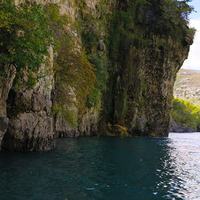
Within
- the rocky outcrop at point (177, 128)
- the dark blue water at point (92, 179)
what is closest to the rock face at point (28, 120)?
the dark blue water at point (92, 179)

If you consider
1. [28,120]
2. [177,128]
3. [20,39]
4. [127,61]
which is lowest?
[177,128]

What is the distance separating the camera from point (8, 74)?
13336 millimetres

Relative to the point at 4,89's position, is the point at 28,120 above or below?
below

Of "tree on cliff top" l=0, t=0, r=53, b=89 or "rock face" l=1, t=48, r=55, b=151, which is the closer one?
"tree on cliff top" l=0, t=0, r=53, b=89

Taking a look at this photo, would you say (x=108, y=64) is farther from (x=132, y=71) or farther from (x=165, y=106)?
(x=165, y=106)

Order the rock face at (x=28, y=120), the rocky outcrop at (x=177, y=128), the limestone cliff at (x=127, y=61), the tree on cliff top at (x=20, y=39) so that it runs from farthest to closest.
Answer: the rocky outcrop at (x=177, y=128) < the limestone cliff at (x=127, y=61) < the rock face at (x=28, y=120) < the tree on cliff top at (x=20, y=39)

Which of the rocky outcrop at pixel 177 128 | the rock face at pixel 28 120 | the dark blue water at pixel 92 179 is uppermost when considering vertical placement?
the rock face at pixel 28 120

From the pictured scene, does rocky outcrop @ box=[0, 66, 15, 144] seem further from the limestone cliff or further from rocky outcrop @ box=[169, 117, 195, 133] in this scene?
rocky outcrop @ box=[169, 117, 195, 133]

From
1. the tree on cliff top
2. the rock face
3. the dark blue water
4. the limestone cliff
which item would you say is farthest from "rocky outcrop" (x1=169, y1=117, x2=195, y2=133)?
the tree on cliff top

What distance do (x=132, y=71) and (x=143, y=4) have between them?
1242 cm

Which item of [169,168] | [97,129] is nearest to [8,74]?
[169,168]

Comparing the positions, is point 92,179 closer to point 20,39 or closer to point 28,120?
point 28,120

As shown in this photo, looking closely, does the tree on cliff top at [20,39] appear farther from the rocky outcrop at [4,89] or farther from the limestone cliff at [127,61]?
the limestone cliff at [127,61]

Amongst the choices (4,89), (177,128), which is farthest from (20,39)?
(177,128)
